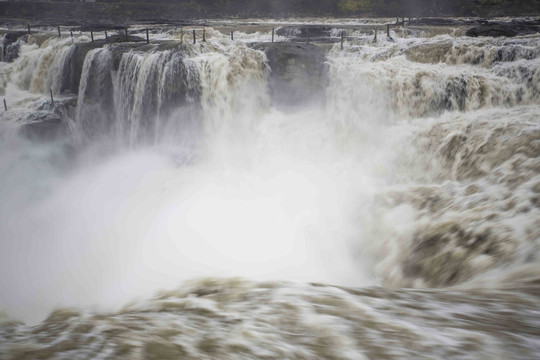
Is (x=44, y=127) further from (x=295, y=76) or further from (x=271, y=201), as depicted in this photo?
(x=271, y=201)

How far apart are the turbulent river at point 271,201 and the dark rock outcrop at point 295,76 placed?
63 millimetres

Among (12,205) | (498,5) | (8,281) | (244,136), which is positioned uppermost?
(498,5)

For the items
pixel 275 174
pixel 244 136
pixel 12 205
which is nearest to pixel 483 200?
pixel 275 174

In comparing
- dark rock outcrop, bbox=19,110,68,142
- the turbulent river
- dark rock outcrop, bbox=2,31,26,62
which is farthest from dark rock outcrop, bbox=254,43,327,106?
dark rock outcrop, bbox=2,31,26,62

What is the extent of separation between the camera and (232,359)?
2.18 m

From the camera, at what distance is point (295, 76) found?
11.4 metres

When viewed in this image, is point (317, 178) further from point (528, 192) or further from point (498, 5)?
point (498, 5)

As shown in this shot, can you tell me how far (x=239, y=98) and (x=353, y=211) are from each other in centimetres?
618

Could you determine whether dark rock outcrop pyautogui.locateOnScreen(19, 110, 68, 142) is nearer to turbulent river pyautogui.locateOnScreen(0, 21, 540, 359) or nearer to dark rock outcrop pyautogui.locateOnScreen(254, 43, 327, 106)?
turbulent river pyautogui.locateOnScreen(0, 21, 540, 359)

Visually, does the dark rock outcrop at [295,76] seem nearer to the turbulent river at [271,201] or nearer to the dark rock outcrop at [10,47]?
the turbulent river at [271,201]

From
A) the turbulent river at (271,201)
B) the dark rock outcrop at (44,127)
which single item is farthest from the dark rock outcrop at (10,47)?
the dark rock outcrop at (44,127)

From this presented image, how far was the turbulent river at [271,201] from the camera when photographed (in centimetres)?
250

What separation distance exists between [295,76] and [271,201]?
515 cm

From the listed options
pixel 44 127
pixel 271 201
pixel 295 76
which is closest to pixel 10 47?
pixel 44 127
